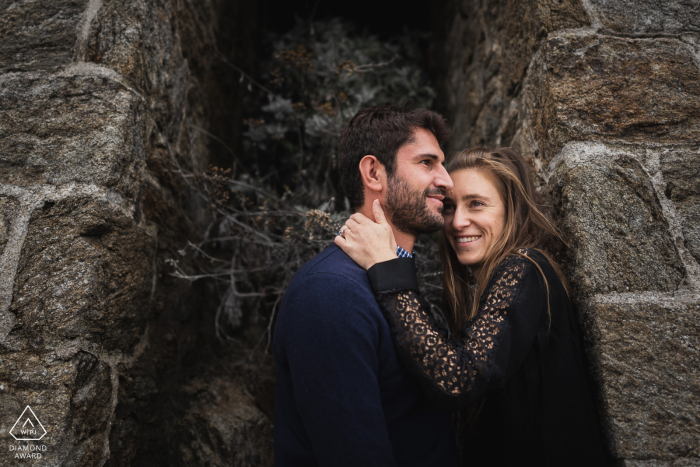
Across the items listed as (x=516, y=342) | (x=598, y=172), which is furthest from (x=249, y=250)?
(x=598, y=172)

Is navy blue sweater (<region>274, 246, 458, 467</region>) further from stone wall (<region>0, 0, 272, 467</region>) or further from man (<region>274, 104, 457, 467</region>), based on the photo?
stone wall (<region>0, 0, 272, 467</region>)

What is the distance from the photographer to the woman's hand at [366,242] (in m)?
1.35

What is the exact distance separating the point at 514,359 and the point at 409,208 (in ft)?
2.21

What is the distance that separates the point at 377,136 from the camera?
170 cm

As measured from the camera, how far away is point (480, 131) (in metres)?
2.49

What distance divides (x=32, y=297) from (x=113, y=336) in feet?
Answer: 0.92

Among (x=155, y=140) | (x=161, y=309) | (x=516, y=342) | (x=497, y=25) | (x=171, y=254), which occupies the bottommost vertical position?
(x=161, y=309)

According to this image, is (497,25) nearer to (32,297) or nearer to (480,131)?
(480,131)

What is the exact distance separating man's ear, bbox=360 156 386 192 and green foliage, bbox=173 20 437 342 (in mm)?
250

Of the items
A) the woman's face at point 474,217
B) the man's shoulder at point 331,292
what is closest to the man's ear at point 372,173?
the woman's face at point 474,217

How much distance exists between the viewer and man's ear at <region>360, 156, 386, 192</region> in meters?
1.66

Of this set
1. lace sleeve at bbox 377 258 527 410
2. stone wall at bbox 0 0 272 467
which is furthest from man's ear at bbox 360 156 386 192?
stone wall at bbox 0 0 272 467

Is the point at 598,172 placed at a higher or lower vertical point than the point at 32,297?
higher

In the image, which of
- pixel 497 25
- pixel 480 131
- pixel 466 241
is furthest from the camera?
pixel 480 131
